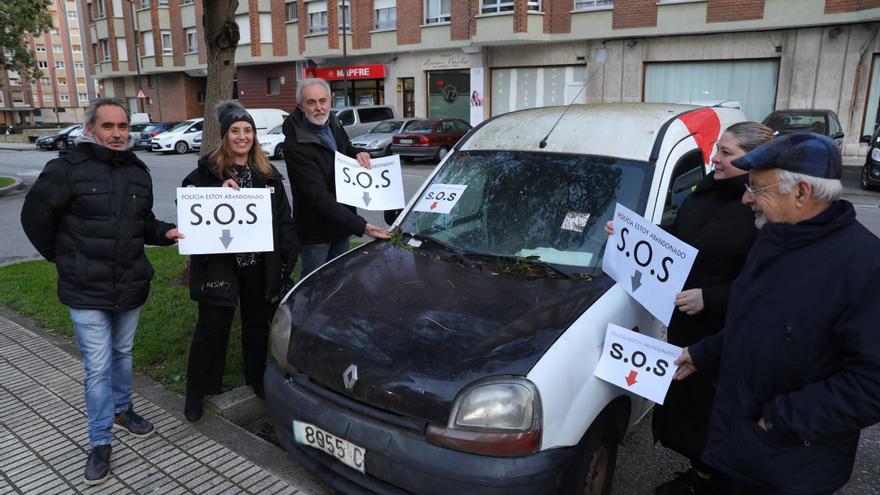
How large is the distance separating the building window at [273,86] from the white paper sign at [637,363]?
3485 cm

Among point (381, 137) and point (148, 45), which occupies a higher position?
point (148, 45)

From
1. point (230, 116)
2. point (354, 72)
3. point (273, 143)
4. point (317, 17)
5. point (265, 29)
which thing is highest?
point (317, 17)

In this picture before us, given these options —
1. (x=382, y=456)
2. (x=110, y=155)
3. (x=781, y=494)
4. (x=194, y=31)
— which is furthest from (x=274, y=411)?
(x=194, y=31)

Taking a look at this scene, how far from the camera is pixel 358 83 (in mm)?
31719

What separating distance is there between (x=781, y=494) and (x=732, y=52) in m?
22.1

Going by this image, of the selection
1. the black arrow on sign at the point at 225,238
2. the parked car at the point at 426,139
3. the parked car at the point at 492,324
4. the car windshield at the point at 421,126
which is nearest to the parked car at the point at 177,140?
the car windshield at the point at 421,126

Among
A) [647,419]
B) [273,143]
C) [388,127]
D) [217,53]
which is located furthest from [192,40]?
[647,419]

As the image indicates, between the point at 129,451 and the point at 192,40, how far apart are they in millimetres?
39853

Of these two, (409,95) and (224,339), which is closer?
(224,339)

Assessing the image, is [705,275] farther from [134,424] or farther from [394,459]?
[134,424]

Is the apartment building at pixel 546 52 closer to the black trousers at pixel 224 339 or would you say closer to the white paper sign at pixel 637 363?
the black trousers at pixel 224 339

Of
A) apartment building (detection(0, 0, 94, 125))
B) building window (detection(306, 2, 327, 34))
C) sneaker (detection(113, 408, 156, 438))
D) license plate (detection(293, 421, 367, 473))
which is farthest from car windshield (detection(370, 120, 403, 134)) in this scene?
apartment building (detection(0, 0, 94, 125))

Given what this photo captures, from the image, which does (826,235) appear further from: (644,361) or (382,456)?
(382,456)

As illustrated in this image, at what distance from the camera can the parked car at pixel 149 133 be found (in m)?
28.1
